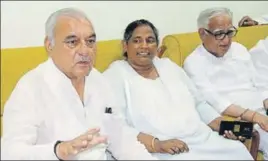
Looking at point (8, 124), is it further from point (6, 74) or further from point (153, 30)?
point (153, 30)

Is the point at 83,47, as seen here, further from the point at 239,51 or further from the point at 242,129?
the point at 239,51

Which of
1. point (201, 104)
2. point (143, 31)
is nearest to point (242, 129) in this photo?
point (201, 104)

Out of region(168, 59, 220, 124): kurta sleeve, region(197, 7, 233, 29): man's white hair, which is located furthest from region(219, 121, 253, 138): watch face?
region(197, 7, 233, 29): man's white hair

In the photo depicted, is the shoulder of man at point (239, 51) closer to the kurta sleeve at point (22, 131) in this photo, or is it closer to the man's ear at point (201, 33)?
the man's ear at point (201, 33)

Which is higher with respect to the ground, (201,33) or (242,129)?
(201,33)

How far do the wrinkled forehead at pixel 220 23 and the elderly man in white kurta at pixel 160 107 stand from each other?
1.10 ft

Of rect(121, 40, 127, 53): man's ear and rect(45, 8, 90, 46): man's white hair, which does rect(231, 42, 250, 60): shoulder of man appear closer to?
rect(121, 40, 127, 53): man's ear

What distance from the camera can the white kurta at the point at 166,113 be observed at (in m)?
2.04

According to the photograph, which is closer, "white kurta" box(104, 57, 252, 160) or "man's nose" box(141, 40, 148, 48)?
"white kurta" box(104, 57, 252, 160)

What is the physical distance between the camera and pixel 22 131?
1561 millimetres

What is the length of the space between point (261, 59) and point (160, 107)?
0.91 m

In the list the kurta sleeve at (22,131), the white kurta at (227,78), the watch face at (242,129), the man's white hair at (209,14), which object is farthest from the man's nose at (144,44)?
the kurta sleeve at (22,131)

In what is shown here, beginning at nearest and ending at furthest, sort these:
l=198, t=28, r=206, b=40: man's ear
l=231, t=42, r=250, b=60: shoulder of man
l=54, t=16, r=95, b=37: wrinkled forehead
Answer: l=54, t=16, r=95, b=37: wrinkled forehead, l=198, t=28, r=206, b=40: man's ear, l=231, t=42, r=250, b=60: shoulder of man

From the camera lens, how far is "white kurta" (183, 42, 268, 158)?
236 centimetres
